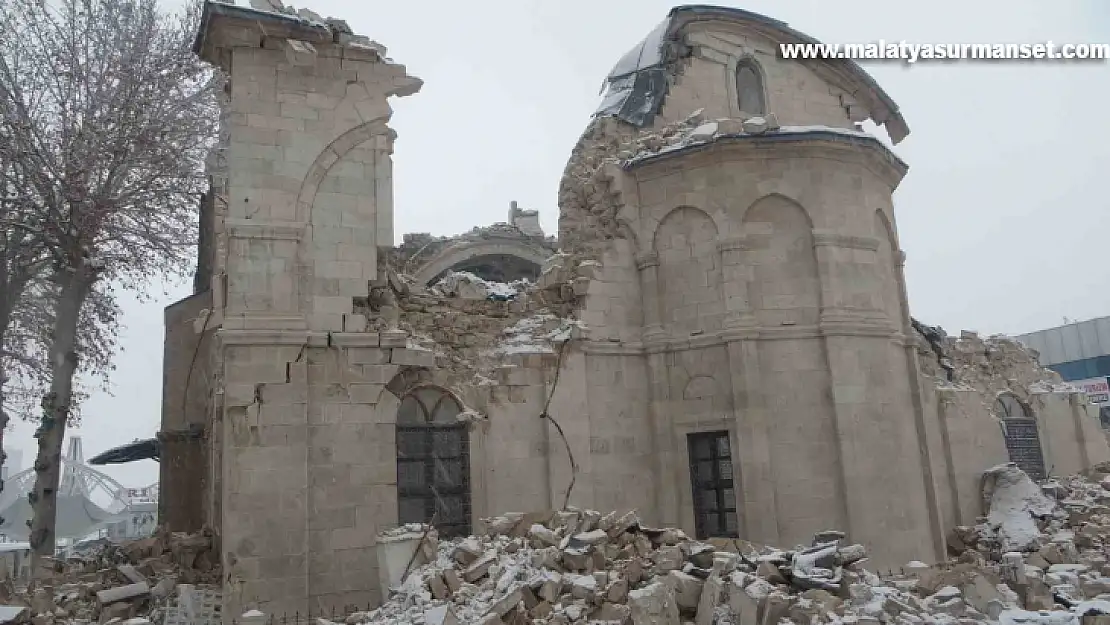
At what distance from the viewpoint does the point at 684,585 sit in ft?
22.6

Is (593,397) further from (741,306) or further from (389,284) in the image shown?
(389,284)

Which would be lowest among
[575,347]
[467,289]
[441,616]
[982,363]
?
[441,616]

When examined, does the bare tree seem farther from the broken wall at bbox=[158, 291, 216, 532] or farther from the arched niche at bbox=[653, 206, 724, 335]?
the arched niche at bbox=[653, 206, 724, 335]

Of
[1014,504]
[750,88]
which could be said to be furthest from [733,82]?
[1014,504]

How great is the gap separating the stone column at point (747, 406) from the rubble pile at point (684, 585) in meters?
2.54

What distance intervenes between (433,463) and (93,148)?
360 inches

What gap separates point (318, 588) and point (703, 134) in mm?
8473

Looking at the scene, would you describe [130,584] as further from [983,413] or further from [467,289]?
[983,413]

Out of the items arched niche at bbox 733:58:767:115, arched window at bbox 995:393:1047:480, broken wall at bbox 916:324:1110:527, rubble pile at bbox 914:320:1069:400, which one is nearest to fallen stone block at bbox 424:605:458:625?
broken wall at bbox 916:324:1110:527

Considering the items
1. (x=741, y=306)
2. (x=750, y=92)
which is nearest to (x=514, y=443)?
(x=741, y=306)

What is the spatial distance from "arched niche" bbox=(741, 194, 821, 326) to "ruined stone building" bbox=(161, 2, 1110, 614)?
37mm

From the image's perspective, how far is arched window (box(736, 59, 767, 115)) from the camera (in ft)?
50.2

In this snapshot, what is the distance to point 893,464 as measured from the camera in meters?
11.5

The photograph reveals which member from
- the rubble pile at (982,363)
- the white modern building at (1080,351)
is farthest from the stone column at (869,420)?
the white modern building at (1080,351)
